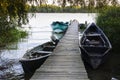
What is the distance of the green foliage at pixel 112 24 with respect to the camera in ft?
68.7

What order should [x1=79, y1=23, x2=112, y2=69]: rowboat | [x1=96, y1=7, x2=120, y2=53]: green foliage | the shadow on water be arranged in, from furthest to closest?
[x1=96, y1=7, x2=120, y2=53]: green foliage < [x1=79, y1=23, x2=112, y2=69]: rowboat < the shadow on water

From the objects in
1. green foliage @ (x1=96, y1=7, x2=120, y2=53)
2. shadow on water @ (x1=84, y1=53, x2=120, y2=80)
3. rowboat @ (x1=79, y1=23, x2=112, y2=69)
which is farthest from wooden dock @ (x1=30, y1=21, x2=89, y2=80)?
green foliage @ (x1=96, y1=7, x2=120, y2=53)

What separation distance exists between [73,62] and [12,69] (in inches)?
162

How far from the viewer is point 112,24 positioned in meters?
21.7

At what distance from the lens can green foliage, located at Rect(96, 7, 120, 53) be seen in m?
20.9

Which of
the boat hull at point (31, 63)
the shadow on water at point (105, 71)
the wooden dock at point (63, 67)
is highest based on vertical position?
the wooden dock at point (63, 67)

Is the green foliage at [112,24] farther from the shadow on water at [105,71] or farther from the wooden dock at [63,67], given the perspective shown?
the wooden dock at [63,67]

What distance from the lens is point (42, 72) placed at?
11570 millimetres

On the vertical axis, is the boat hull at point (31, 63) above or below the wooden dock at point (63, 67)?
below

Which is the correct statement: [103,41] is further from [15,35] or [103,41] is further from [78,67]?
[15,35]

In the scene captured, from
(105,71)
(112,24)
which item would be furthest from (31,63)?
(112,24)

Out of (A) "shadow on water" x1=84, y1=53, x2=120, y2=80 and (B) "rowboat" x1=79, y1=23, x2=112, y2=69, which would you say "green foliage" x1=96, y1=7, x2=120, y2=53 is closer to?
(A) "shadow on water" x1=84, y1=53, x2=120, y2=80

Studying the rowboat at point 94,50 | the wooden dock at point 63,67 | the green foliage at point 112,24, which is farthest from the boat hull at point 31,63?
the green foliage at point 112,24

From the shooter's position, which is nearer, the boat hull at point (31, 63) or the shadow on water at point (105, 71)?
the boat hull at point (31, 63)
